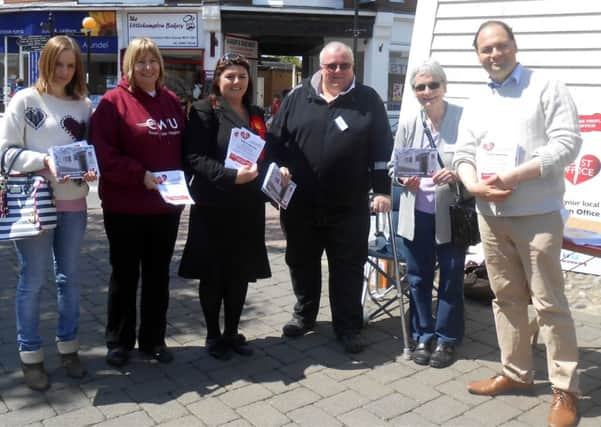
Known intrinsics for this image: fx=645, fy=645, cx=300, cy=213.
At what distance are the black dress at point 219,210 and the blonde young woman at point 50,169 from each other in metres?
0.63

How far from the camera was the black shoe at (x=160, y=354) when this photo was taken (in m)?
4.00

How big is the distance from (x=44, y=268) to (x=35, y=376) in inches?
24.2

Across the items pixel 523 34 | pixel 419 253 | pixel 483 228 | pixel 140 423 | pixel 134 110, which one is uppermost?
pixel 523 34

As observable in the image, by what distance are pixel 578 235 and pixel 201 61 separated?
51.2 ft

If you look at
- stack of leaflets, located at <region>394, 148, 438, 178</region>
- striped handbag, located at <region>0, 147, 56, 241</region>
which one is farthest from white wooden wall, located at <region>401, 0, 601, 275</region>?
striped handbag, located at <region>0, 147, 56, 241</region>

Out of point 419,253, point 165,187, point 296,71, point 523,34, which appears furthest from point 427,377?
point 296,71

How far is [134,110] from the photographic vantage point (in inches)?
142

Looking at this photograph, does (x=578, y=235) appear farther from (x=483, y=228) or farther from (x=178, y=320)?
(x=178, y=320)

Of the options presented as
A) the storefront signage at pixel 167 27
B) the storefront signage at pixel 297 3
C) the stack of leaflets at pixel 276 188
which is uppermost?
the storefront signage at pixel 297 3

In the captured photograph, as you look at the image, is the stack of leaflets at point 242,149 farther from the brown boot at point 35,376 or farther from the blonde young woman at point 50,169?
the brown boot at point 35,376

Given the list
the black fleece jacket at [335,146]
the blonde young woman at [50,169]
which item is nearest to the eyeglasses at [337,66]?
the black fleece jacket at [335,146]

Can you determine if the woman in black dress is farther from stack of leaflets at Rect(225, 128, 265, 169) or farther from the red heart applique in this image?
the red heart applique

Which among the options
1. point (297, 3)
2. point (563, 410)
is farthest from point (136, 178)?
point (297, 3)

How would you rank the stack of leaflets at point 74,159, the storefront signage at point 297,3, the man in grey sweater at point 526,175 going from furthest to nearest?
1. the storefront signage at point 297,3
2. the stack of leaflets at point 74,159
3. the man in grey sweater at point 526,175
